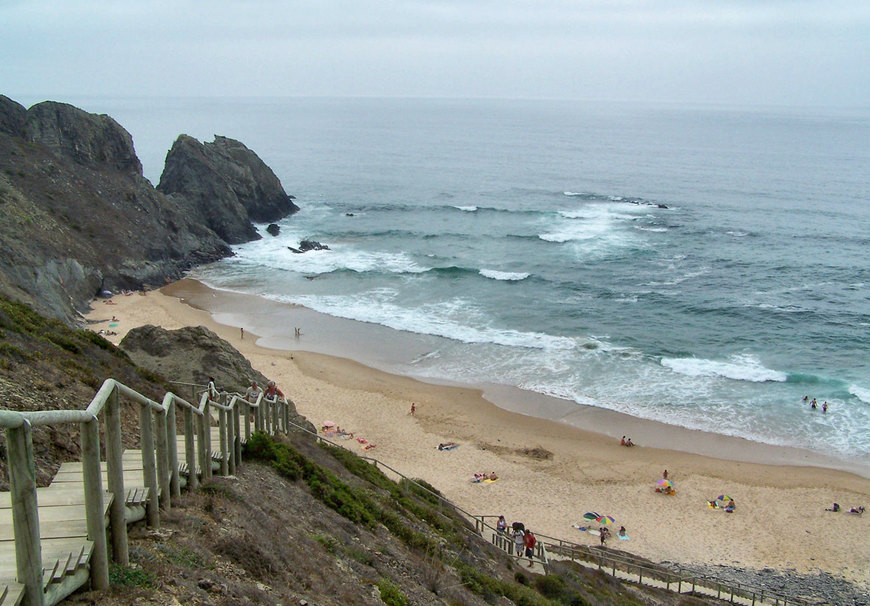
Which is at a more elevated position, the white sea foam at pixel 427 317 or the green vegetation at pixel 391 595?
the green vegetation at pixel 391 595

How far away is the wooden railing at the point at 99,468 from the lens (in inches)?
153

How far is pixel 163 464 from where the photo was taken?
6.62 meters

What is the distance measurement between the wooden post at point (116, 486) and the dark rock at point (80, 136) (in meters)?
56.6

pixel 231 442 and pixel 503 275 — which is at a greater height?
pixel 231 442

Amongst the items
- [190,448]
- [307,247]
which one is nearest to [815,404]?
[190,448]

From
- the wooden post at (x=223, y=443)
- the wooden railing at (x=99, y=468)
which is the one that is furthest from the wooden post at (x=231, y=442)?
the wooden railing at (x=99, y=468)

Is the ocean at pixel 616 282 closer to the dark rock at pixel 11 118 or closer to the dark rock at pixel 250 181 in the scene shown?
the dark rock at pixel 250 181

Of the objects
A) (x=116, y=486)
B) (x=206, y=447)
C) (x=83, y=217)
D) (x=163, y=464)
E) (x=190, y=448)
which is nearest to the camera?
(x=116, y=486)

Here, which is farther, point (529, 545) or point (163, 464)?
point (529, 545)

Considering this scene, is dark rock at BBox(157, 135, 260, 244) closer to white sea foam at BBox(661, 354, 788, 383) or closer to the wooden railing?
white sea foam at BBox(661, 354, 788, 383)

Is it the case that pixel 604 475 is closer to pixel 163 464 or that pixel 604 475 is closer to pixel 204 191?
pixel 163 464

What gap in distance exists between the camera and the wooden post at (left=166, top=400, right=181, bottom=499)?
6898mm

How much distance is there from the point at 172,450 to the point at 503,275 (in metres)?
47.9

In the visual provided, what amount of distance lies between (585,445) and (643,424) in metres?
3.51
